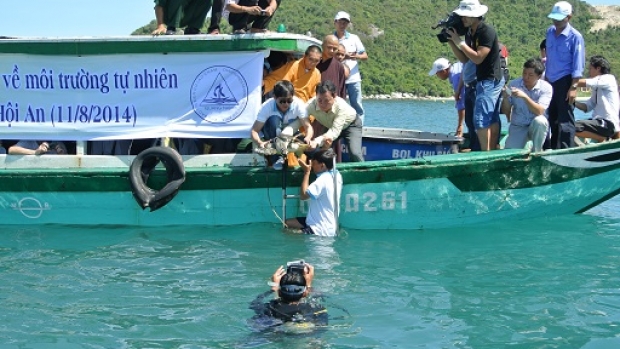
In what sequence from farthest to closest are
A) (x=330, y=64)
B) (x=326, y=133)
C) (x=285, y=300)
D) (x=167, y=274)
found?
(x=330, y=64)
(x=326, y=133)
(x=167, y=274)
(x=285, y=300)

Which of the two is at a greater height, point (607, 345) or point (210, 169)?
point (210, 169)

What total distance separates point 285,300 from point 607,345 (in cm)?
253

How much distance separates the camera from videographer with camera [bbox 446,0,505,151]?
9.62 metres

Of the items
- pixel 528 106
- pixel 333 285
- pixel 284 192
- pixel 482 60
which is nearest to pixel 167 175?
pixel 284 192

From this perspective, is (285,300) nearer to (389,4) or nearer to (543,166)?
(543,166)

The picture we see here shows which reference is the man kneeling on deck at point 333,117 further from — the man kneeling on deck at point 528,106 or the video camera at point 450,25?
the man kneeling on deck at point 528,106

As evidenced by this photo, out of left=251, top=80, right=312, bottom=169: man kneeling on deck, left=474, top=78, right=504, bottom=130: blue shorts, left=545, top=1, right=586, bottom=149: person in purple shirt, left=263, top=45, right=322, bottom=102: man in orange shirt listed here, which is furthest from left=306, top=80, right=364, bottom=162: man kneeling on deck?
left=545, top=1, right=586, bottom=149: person in purple shirt

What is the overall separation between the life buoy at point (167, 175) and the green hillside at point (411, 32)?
69.7 m

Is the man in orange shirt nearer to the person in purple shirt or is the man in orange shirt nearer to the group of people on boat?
the group of people on boat

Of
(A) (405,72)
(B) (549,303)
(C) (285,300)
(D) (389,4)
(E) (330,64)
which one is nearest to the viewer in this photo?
(C) (285,300)

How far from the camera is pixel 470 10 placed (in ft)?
31.5

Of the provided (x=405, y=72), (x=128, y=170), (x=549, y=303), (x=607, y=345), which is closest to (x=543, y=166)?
(x=549, y=303)

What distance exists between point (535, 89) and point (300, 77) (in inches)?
107

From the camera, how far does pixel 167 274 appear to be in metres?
8.37
